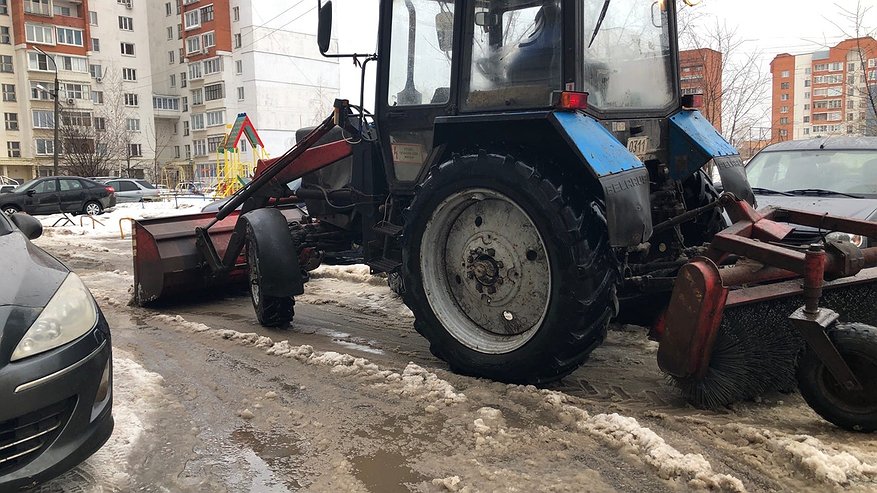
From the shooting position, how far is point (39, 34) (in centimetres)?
5850

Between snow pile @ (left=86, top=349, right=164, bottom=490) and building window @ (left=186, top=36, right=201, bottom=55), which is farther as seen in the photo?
building window @ (left=186, top=36, right=201, bottom=55)

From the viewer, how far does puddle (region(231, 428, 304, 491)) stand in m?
3.16

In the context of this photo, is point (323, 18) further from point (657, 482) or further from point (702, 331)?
point (657, 482)

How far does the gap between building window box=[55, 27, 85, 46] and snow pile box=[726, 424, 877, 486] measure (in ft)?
224

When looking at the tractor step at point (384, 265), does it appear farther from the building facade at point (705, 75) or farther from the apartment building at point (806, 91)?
the apartment building at point (806, 91)

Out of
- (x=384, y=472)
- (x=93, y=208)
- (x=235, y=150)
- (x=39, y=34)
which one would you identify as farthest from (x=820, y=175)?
(x=39, y=34)

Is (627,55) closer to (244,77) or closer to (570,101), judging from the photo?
(570,101)

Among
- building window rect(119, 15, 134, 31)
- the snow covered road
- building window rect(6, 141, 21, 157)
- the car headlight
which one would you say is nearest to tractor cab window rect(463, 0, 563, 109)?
the snow covered road

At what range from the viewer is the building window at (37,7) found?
190 feet

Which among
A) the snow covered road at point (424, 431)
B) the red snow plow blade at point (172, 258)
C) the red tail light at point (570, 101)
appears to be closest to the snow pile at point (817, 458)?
the snow covered road at point (424, 431)

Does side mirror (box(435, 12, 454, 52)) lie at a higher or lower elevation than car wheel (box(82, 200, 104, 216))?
higher

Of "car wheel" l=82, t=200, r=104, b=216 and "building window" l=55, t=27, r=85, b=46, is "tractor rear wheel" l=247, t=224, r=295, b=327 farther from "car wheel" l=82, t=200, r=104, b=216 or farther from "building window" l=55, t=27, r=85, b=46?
"building window" l=55, t=27, r=85, b=46

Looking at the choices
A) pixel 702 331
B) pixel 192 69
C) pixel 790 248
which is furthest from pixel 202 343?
pixel 192 69

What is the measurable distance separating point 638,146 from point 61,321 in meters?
3.54
